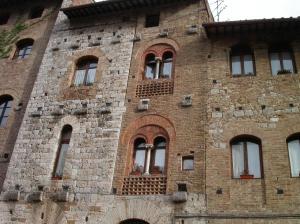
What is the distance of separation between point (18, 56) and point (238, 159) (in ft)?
37.2

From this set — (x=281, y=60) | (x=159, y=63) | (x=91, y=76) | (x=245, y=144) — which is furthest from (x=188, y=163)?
(x=91, y=76)

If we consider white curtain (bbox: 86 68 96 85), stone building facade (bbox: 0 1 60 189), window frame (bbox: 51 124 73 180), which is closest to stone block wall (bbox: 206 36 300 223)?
white curtain (bbox: 86 68 96 85)

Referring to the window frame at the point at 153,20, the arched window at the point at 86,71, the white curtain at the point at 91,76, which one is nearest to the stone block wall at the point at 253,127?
the window frame at the point at 153,20

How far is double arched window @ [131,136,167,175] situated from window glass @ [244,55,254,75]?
380cm

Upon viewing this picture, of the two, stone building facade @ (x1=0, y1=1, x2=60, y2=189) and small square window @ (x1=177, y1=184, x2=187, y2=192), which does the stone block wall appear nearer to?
small square window @ (x1=177, y1=184, x2=187, y2=192)

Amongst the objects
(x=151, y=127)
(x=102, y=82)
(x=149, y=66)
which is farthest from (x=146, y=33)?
(x=151, y=127)

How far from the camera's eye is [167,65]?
14367mm

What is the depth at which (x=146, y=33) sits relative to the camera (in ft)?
50.4

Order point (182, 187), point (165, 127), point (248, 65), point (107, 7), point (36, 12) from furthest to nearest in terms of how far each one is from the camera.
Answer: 1. point (36, 12)
2. point (107, 7)
3. point (248, 65)
4. point (165, 127)
5. point (182, 187)

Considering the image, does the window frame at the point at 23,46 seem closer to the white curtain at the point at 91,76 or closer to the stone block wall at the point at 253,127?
the white curtain at the point at 91,76

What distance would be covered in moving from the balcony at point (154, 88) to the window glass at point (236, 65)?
2219 mm

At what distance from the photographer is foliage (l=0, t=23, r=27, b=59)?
58.7 feet

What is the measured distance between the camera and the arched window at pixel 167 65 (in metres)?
14.1

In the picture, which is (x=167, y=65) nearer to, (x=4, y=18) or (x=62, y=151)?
(x=62, y=151)
